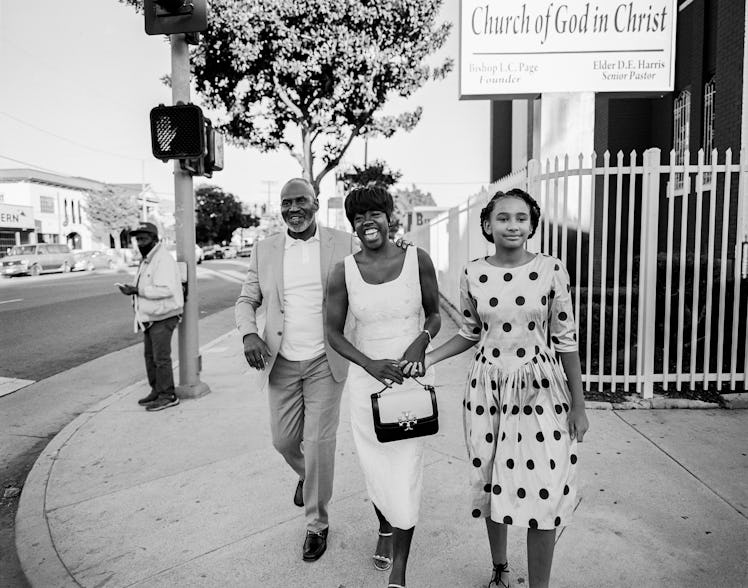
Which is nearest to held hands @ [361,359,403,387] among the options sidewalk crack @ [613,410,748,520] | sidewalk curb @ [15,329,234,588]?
sidewalk curb @ [15,329,234,588]

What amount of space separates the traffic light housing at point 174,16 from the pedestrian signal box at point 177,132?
2.28ft

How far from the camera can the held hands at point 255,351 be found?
3.26 meters

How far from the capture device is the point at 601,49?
8.54m

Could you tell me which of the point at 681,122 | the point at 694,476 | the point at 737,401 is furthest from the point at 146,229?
the point at 681,122

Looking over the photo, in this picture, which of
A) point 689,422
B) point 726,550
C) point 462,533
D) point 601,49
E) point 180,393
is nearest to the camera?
point 726,550

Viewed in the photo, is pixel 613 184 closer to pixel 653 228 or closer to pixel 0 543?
pixel 653 228

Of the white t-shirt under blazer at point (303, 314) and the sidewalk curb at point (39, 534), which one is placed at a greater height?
the white t-shirt under blazer at point (303, 314)

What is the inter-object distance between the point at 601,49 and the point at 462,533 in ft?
24.2

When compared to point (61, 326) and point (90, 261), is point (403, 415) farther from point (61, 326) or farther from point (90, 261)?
point (90, 261)

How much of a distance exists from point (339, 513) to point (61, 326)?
34.9ft

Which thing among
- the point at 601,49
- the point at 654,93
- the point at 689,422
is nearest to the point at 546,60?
the point at 601,49

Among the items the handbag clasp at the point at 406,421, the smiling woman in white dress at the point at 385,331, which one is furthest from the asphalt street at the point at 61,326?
the handbag clasp at the point at 406,421

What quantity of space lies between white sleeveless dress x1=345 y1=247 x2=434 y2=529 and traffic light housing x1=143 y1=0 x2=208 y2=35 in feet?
13.2

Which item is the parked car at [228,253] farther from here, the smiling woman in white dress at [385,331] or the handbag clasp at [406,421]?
the handbag clasp at [406,421]
